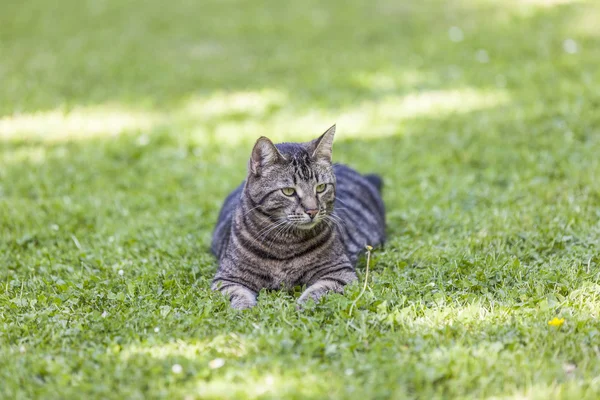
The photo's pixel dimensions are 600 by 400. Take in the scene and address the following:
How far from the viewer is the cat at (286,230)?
12.5ft

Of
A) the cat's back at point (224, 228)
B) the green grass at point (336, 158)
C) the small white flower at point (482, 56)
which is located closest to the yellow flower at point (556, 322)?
the green grass at point (336, 158)

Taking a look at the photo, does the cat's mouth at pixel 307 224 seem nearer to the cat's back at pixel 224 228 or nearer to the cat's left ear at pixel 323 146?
the cat's left ear at pixel 323 146

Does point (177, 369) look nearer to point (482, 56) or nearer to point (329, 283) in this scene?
point (329, 283)

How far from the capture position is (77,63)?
30.7 ft

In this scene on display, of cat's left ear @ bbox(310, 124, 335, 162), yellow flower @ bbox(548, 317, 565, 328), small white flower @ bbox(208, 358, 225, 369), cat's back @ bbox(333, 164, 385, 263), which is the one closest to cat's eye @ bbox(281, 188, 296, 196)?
cat's left ear @ bbox(310, 124, 335, 162)

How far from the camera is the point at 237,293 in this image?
380 cm

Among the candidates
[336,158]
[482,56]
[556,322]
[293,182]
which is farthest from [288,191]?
[482,56]

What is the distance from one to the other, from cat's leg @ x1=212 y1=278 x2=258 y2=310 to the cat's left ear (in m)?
0.93

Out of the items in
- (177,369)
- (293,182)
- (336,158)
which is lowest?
(177,369)

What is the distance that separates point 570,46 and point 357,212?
5.45 m

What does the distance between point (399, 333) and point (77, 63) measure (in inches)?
303

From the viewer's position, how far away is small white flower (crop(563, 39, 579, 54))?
8.34 meters

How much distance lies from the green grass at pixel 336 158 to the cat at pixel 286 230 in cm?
19

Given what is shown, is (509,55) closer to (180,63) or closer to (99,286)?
(180,63)
